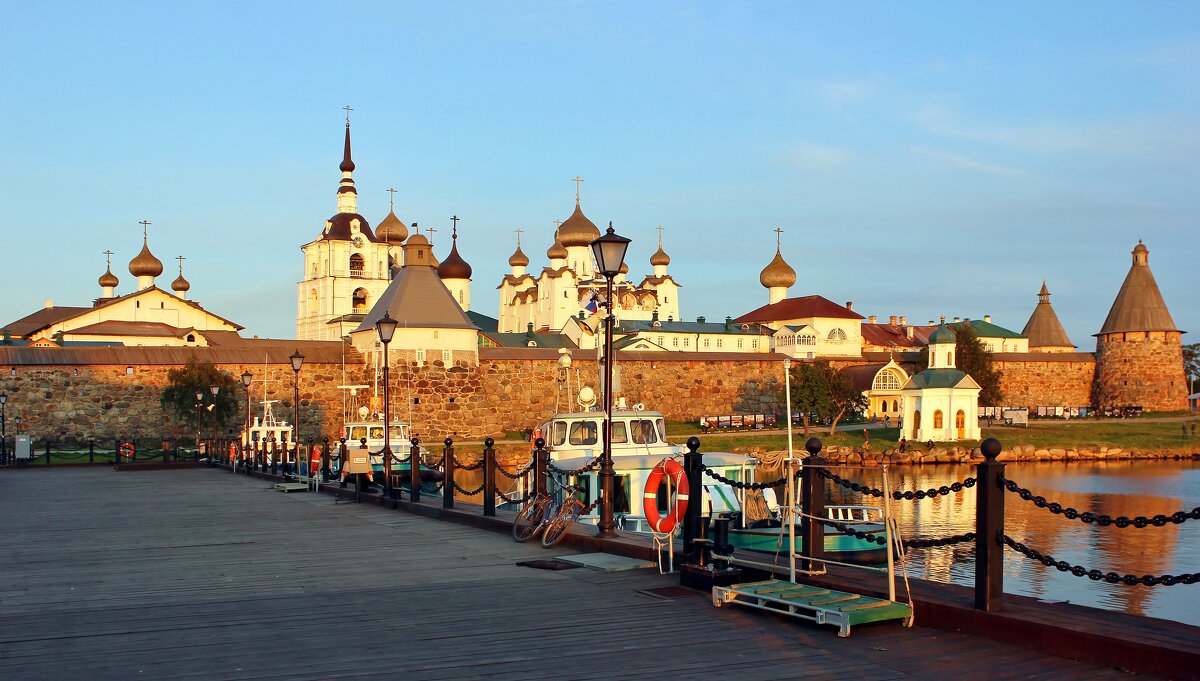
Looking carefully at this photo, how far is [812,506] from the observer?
24.0ft

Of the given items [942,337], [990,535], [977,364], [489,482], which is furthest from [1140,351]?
[990,535]

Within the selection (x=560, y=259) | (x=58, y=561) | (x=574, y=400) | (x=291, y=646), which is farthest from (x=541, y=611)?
(x=560, y=259)

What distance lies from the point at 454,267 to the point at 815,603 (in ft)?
254

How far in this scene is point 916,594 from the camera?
6672mm

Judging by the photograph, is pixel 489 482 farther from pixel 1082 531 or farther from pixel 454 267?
pixel 454 267

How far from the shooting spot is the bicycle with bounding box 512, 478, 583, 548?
34.7 ft

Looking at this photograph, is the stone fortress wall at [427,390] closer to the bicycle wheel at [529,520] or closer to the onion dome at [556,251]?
the bicycle wheel at [529,520]

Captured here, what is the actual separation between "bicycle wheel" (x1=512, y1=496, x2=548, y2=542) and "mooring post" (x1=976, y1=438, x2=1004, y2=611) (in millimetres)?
5557

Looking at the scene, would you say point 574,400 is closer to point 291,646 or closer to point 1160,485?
point 1160,485

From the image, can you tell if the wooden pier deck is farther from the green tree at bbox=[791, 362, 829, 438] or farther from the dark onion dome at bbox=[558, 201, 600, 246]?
the dark onion dome at bbox=[558, 201, 600, 246]

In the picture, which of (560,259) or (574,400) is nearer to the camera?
(574,400)

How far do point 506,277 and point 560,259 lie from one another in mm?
6675

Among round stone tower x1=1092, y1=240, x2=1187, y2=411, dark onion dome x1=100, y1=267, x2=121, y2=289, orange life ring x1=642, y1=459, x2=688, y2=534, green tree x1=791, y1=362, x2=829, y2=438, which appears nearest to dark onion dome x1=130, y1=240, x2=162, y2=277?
dark onion dome x1=100, y1=267, x2=121, y2=289

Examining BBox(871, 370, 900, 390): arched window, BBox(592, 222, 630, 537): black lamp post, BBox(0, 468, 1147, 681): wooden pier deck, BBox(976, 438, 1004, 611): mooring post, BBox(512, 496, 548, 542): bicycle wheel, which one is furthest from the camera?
BBox(871, 370, 900, 390): arched window
